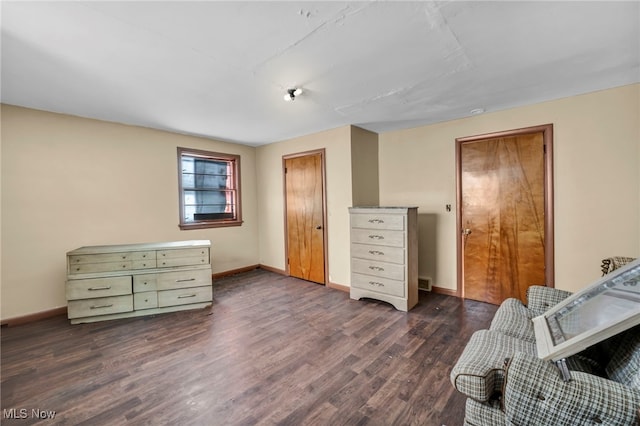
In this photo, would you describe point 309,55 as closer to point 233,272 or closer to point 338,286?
point 338,286

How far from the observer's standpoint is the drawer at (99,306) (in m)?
2.85

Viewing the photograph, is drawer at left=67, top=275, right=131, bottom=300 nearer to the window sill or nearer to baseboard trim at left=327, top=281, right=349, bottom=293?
the window sill

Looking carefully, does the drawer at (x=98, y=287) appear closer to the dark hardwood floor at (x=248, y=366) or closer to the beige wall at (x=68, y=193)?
the dark hardwood floor at (x=248, y=366)

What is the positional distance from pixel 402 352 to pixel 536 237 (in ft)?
6.91

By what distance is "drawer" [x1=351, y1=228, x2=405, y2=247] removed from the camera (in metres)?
3.13

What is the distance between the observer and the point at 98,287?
9.57 feet

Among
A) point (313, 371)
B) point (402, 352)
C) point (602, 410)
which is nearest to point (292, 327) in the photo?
point (313, 371)

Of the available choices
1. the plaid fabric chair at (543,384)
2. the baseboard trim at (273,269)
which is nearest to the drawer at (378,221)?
the plaid fabric chair at (543,384)

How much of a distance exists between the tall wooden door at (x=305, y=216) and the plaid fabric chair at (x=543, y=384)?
280cm

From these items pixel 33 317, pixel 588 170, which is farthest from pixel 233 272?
pixel 588 170

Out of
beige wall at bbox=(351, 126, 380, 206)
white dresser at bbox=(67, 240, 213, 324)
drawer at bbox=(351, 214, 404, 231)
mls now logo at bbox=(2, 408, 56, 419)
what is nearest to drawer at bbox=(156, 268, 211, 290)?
white dresser at bbox=(67, 240, 213, 324)

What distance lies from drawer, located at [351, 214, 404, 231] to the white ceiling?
1.26m

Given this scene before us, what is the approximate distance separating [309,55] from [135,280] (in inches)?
119

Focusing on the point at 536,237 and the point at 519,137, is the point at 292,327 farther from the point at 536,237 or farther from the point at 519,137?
the point at 519,137
